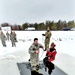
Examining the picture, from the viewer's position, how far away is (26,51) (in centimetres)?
156

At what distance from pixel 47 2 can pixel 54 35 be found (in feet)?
0.69

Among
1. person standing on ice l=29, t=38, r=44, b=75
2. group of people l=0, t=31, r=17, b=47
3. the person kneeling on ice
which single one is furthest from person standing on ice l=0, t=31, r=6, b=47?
the person kneeling on ice

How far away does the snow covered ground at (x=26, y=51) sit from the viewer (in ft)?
5.01

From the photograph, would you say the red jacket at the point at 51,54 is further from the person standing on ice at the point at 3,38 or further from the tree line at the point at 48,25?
the person standing on ice at the point at 3,38

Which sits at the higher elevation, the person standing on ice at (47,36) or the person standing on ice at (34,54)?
the person standing on ice at (47,36)

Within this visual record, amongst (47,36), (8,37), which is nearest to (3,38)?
(8,37)

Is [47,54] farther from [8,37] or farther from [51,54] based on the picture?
[8,37]

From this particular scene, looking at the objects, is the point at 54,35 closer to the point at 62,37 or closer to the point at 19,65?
the point at 62,37

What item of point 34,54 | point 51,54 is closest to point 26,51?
point 34,54

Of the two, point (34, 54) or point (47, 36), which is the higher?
point (47, 36)

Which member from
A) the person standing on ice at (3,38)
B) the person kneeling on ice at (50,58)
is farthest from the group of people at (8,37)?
the person kneeling on ice at (50,58)

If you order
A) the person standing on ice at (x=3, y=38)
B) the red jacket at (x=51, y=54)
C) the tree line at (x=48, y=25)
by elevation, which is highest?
the tree line at (x=48, y=25)

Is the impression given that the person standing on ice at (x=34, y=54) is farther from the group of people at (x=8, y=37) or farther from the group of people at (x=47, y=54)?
the group of people at (x=8, y=37)

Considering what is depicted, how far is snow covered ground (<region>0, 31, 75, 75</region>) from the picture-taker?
1527 mm
